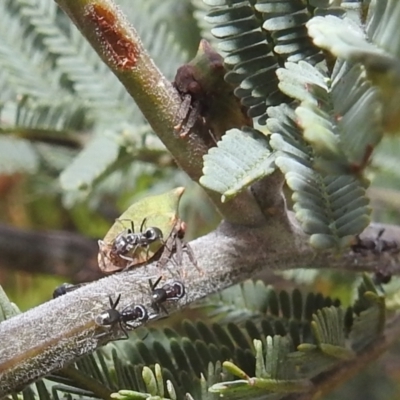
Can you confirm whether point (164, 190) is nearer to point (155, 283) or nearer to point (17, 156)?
point (17, 156)

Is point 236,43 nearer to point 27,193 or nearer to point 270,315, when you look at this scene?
point 270,315

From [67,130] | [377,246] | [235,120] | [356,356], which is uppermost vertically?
[67,130]

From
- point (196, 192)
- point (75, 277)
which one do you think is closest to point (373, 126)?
point (196, 192)

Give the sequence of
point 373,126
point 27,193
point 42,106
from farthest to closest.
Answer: point 27,193 < point 42,106 < point 373,126

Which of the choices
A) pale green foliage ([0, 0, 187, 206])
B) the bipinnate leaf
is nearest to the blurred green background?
pale green foliage ([0, 0, 187, 206])

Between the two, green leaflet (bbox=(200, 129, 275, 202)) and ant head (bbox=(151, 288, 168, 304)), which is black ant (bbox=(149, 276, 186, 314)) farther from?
green leaflet (bbox=(200, 129, 275, 202))

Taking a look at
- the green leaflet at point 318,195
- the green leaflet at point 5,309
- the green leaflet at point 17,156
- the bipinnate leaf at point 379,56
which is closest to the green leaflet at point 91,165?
the green leaflet at point 17,156
